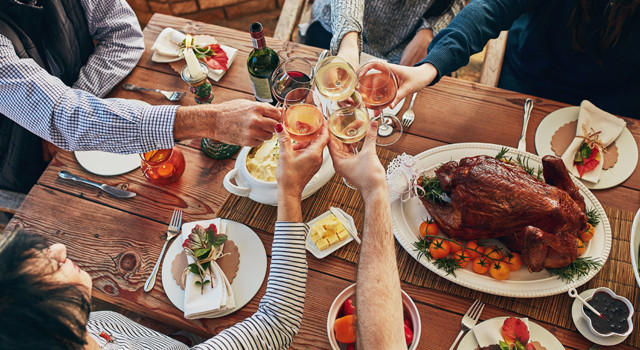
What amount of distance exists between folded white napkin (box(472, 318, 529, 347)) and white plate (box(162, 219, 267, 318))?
736 millimetres

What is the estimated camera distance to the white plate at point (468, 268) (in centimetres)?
132

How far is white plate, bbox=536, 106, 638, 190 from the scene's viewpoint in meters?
1.54

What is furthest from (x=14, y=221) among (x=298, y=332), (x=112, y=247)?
(x=298, y=332)

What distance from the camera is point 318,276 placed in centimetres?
142

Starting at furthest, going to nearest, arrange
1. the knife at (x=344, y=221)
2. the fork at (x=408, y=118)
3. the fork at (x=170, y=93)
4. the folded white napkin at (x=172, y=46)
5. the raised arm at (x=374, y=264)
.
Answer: the folded white napkin at (x=172, y=46) < the fork at (x=170, y=93) < the fork at (x=408, y=118) < the knife at (x=344, y=221) < the raised arm at (x=374, y=264)

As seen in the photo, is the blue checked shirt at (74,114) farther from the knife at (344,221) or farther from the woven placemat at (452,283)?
the knife at (344,221)

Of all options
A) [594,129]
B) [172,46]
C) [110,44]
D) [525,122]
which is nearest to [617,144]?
[594,129]

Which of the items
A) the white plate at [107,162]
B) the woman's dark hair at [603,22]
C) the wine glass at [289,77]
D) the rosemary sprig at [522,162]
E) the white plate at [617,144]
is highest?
the woman's dark hair at [603,22]

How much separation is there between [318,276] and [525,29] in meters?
1.69

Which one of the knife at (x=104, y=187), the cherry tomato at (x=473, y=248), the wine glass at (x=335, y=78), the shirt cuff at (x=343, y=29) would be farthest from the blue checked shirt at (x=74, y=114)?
the cherry tomato at (x=473, y=248)

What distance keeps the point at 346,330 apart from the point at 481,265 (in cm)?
51

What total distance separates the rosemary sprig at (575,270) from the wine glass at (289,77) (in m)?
1.09

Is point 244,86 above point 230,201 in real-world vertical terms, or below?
above

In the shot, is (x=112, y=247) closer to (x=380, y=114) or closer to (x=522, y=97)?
(x=380, y=114)
